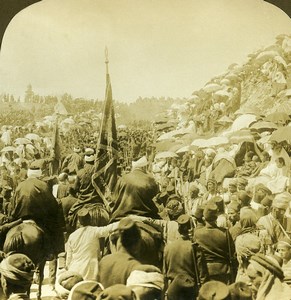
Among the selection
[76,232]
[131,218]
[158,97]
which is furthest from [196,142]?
[76,232]

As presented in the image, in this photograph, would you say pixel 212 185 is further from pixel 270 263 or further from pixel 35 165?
pixel 35 165

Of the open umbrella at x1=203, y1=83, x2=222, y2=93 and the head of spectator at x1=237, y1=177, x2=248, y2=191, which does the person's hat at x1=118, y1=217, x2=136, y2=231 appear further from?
the open umbrella at x1=203, y1=83, x2=222, y2=93

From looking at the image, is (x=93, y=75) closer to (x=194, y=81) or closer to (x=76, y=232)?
(x=194, y=81)

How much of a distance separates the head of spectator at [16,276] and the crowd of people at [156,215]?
440 millimetres

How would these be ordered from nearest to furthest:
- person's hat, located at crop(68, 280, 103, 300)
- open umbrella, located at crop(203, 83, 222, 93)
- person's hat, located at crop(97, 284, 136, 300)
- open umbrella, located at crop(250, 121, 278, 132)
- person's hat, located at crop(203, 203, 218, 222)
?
person's hat, located at crop(97, 284, 136, 300) → person's hat, located at crop(68, 280, 103, 300) → person's hat, located at crop(203, 203, 218, 222) → open umbrella, located at crop(250, 121, 278, 132) → open umbrella, located at crop(203, 83, 222, 93)

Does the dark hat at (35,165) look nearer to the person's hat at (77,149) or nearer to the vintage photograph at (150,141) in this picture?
the vintage photograph at (150,141)

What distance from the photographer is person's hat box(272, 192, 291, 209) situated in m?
7.68

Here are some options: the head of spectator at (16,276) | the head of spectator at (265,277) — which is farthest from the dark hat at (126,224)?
the head of spectator at (265,277)

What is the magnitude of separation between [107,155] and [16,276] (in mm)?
1821

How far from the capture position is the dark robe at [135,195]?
748cm

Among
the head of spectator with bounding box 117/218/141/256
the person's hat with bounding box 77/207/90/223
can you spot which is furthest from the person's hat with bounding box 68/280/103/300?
the person's hat with bounding box 77/207/90/223

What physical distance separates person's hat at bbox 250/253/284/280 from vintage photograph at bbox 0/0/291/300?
1cm

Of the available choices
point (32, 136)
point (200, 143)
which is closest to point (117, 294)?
point (200, 143)

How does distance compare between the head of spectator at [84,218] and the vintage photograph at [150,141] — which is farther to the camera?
the head of spectator at [84,218]
